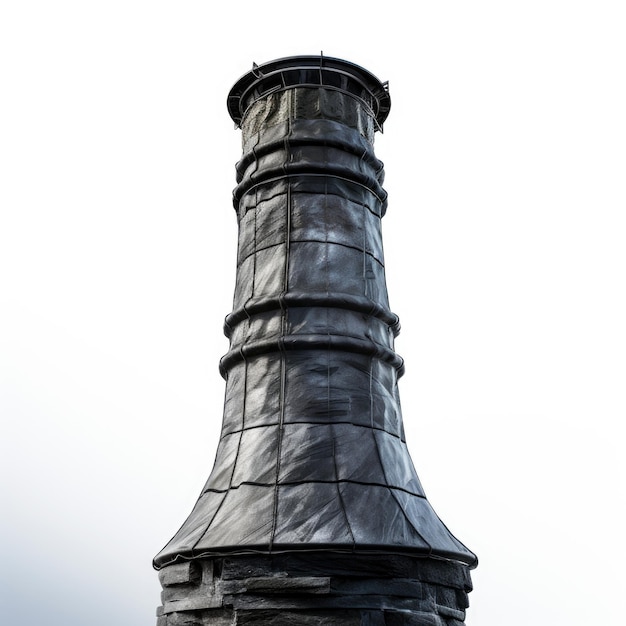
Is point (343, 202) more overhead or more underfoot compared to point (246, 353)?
more overhead

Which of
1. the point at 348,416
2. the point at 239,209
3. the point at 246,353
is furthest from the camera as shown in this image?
the point at 239,209

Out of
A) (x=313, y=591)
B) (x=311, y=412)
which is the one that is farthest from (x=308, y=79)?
(x=313, y=591)

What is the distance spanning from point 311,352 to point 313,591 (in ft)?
6.89

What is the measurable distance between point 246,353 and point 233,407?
1.70 feet

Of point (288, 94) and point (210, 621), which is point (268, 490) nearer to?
point (210, 621)

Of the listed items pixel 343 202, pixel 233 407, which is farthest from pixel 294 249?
pixel 233 407

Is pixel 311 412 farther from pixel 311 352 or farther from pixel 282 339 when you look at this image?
pixel 282 339

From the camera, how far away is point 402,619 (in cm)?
571

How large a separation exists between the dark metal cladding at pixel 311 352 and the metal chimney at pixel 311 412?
0.04 feet

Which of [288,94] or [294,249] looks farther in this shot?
[288,94]

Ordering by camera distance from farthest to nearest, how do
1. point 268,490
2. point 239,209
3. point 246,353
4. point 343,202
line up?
point 239,209 → point 343,202 → point 246,353 → point 268,490

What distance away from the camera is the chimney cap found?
830cm

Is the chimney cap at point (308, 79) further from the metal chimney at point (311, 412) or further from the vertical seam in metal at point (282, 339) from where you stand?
the vertical seam in metal at point (282, 339)

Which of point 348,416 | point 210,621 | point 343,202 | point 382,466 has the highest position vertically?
point 343,202
